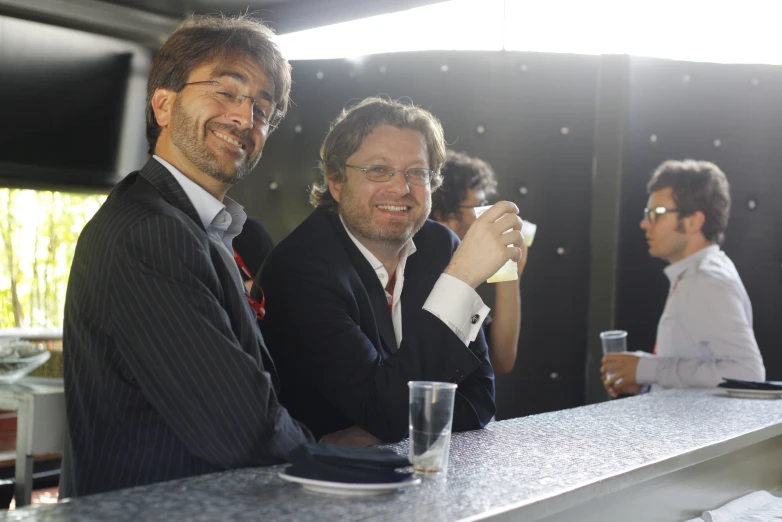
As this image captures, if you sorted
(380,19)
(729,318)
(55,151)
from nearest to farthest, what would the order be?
(729,318) < (380,19) < (55,151)

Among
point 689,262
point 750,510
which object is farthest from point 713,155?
point 750,510

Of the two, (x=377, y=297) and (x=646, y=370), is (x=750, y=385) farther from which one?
(x=377, y=297)

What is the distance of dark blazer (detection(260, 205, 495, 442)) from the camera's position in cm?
Result: 138

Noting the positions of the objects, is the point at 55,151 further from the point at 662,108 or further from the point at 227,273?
the point at 227,273

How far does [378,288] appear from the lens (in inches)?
68.6

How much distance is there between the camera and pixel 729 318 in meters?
2.73

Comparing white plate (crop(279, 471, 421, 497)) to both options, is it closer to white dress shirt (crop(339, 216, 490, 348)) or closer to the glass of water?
the glass of water

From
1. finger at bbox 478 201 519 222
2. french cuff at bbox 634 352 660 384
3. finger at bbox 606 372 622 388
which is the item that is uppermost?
finger at bbox 478 201 519 222

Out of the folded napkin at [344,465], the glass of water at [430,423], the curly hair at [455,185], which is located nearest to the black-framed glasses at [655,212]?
the curly hair at [455,185]

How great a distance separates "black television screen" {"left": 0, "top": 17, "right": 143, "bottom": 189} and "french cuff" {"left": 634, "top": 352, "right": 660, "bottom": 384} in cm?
353

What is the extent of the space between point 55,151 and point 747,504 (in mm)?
A: 4256

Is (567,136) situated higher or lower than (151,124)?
higher

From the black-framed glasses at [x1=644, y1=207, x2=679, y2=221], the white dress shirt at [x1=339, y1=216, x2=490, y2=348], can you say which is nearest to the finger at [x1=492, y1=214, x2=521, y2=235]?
the white dress shirt at [x1=339, y1=216, x2=490, y2=348]

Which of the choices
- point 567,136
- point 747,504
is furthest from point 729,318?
point 567,136
